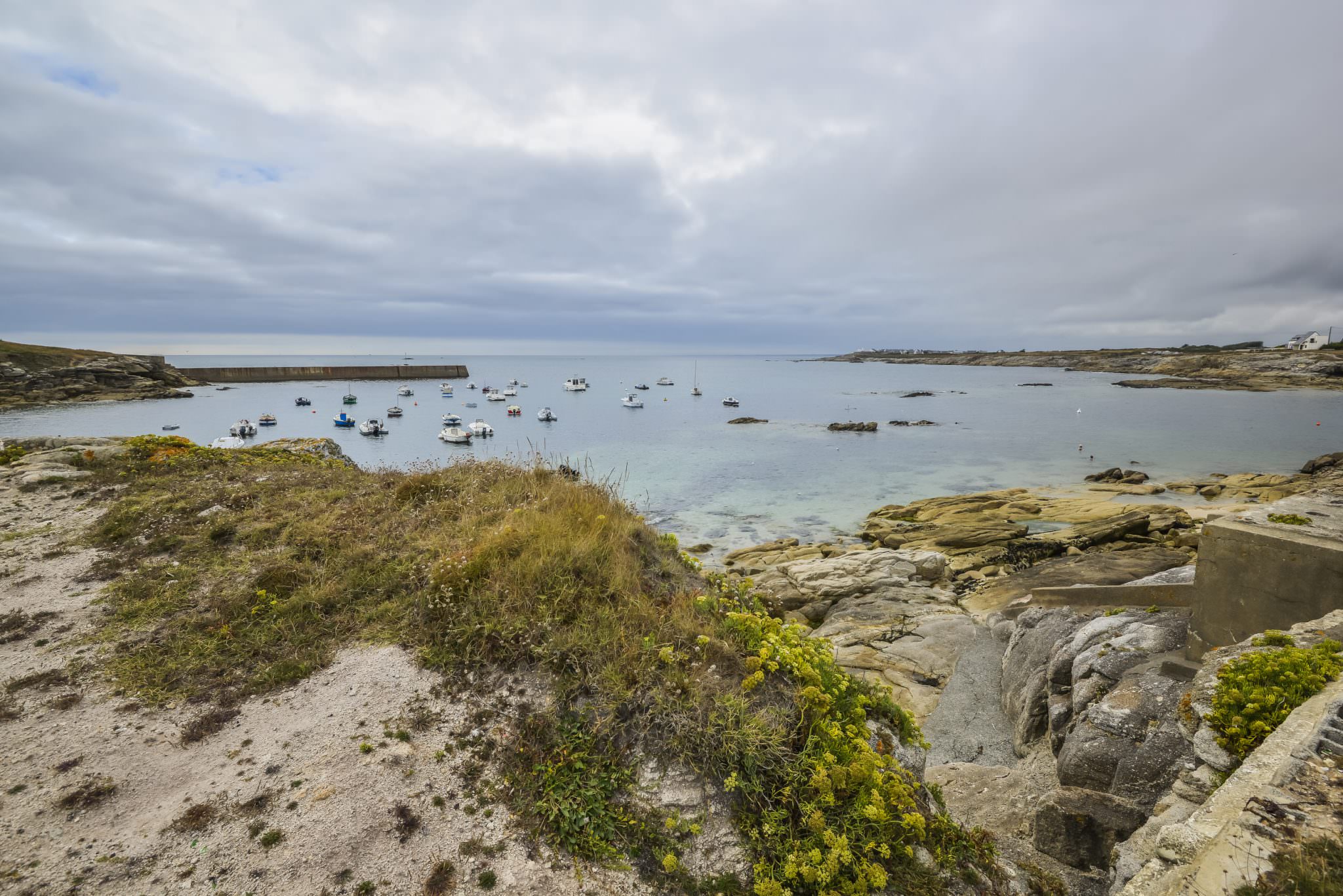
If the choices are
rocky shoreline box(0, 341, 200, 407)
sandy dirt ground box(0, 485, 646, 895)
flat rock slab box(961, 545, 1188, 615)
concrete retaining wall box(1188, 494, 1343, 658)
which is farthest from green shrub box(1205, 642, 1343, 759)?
rocky shoreline box(0, 341, 200, 407)

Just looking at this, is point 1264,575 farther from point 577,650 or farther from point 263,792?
point 263,792

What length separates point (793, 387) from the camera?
140125mm

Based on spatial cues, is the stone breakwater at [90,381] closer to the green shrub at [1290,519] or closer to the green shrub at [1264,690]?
the green shrub at [1264,690]

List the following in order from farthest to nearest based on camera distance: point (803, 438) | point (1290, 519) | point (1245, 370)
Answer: point (1245, 370)
point (803, 438)
point (1290, 519)

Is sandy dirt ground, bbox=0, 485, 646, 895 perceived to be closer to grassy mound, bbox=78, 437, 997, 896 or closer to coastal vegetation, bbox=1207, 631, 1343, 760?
grassy mound, bbox=78, 437, 997, 896

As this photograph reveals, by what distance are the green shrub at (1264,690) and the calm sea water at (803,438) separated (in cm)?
1055

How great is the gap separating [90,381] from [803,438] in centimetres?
10509

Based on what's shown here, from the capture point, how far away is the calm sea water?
105ft

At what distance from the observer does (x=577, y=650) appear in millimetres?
5168

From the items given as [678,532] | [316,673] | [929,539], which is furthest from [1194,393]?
[316,673]

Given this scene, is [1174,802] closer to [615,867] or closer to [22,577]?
[615,867]

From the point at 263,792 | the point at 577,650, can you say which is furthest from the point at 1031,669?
the point at 263,792

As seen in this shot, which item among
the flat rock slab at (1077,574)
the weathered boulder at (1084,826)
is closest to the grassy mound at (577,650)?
the weathered boulder at (1084,826)

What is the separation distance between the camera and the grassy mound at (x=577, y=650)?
12.8ft
